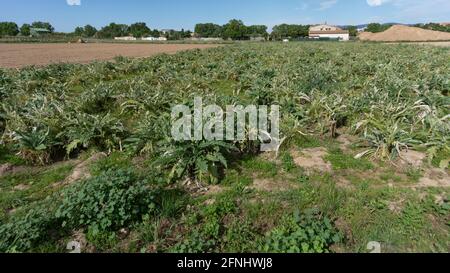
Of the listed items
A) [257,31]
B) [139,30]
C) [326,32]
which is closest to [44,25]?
[139,30]

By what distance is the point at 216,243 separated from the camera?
114 inches

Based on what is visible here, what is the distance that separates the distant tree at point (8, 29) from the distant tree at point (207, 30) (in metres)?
72.1

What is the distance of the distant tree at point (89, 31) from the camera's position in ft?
433

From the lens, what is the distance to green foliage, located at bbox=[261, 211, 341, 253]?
8.69ft

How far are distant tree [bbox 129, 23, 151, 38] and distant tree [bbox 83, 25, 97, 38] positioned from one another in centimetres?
1990

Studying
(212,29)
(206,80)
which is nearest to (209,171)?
(206,80)

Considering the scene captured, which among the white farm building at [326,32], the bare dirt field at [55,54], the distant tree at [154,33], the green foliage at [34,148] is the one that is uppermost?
the distant tree at [154,33]

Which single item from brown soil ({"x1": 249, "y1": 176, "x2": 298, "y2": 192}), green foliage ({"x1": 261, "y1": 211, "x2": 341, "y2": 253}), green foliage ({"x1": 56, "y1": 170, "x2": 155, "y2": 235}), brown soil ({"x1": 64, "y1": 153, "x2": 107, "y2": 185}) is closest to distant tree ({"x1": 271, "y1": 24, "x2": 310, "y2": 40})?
brown soil ({"x1": 64, "y1": 153, "x2": 107, "y2": 185})

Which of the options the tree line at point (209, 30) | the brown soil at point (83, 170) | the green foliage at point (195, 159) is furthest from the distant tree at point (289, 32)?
the green foliage at point (195, 159)

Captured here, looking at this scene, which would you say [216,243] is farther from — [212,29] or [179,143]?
[212,29]

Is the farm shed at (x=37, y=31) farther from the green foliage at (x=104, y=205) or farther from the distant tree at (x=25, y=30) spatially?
the green foliage at (x=104, y=205)

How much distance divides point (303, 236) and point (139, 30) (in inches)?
5385

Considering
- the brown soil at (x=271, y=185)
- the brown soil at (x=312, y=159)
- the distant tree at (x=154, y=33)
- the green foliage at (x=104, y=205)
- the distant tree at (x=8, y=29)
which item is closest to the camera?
the green foliage at (x=104, y=205)

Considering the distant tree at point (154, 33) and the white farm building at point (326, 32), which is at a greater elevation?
the distant tree at point (154, 33)
